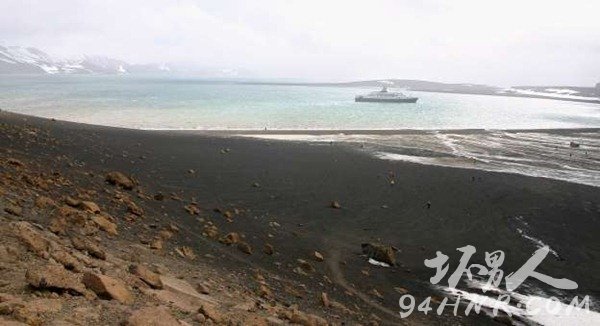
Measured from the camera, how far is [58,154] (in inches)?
709

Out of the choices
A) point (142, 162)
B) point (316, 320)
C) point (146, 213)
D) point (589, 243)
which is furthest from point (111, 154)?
point (589, 243)

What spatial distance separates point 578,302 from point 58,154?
61.4 ft

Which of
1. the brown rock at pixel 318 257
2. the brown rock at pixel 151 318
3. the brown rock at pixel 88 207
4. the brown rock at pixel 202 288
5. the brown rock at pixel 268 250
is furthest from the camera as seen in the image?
the brown rock at pixel 318 257

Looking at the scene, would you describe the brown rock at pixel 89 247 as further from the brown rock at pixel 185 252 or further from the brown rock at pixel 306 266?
the brown rock at pixel 306 266

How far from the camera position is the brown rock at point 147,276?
23.5 feet

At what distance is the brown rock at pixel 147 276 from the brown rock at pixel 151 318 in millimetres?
1127

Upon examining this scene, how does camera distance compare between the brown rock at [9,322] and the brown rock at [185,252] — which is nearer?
the brown rock at [9,322]

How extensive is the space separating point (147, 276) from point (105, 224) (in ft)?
10.8

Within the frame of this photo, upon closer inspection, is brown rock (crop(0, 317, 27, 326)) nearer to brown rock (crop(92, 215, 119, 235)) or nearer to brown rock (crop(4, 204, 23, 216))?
brown rock (crop(4, 204, 23, 216))

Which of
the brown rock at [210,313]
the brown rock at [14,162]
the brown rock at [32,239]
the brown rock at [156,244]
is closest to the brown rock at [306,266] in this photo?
the brown rock at [156,244]

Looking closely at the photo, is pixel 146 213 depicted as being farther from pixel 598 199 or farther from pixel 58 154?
pixel 598 199

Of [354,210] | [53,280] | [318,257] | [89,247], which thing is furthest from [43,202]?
[354,210]

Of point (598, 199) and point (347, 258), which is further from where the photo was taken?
point (598, 199)

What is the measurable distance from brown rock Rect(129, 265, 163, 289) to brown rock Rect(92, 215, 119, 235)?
2.64 metres
